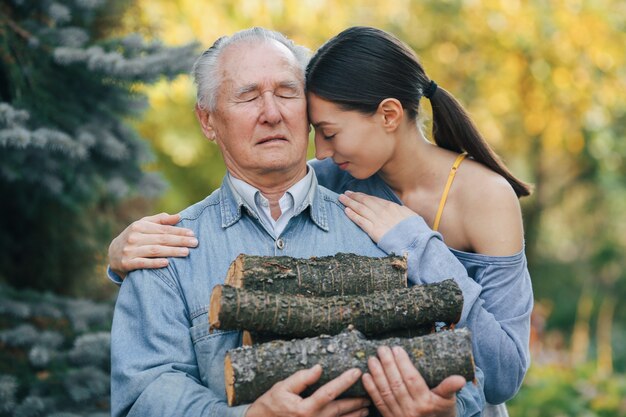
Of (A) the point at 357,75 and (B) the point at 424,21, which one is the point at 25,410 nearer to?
(A) the point at 357,75

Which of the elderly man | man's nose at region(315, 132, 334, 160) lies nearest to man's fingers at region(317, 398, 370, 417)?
the elderly man

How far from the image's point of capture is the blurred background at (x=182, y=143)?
3.71 metres

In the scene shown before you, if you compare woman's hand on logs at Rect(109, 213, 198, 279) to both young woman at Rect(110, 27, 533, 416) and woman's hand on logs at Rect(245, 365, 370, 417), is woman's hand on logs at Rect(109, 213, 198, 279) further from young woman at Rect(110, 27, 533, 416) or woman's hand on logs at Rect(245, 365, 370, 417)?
woman's hand on logs at Rect(245, 365, 370, 417)

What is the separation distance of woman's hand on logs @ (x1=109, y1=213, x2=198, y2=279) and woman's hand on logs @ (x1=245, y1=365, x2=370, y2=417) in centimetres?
59

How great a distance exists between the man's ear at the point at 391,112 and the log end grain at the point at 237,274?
876 mm

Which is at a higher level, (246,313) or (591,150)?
(591,150)

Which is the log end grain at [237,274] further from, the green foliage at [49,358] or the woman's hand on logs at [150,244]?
the green foliage at [49,358]

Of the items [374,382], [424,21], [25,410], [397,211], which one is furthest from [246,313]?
[424,21]

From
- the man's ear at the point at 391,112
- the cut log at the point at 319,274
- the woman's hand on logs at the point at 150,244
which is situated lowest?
the cut log at the point at 319,274

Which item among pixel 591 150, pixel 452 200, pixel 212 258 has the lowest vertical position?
pixel 212 258

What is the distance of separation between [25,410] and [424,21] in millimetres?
6388

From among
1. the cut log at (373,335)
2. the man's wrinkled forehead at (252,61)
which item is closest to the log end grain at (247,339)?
the cut log at (373,335)

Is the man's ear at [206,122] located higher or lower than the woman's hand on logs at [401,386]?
higher

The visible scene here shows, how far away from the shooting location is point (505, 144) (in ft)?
32.9
